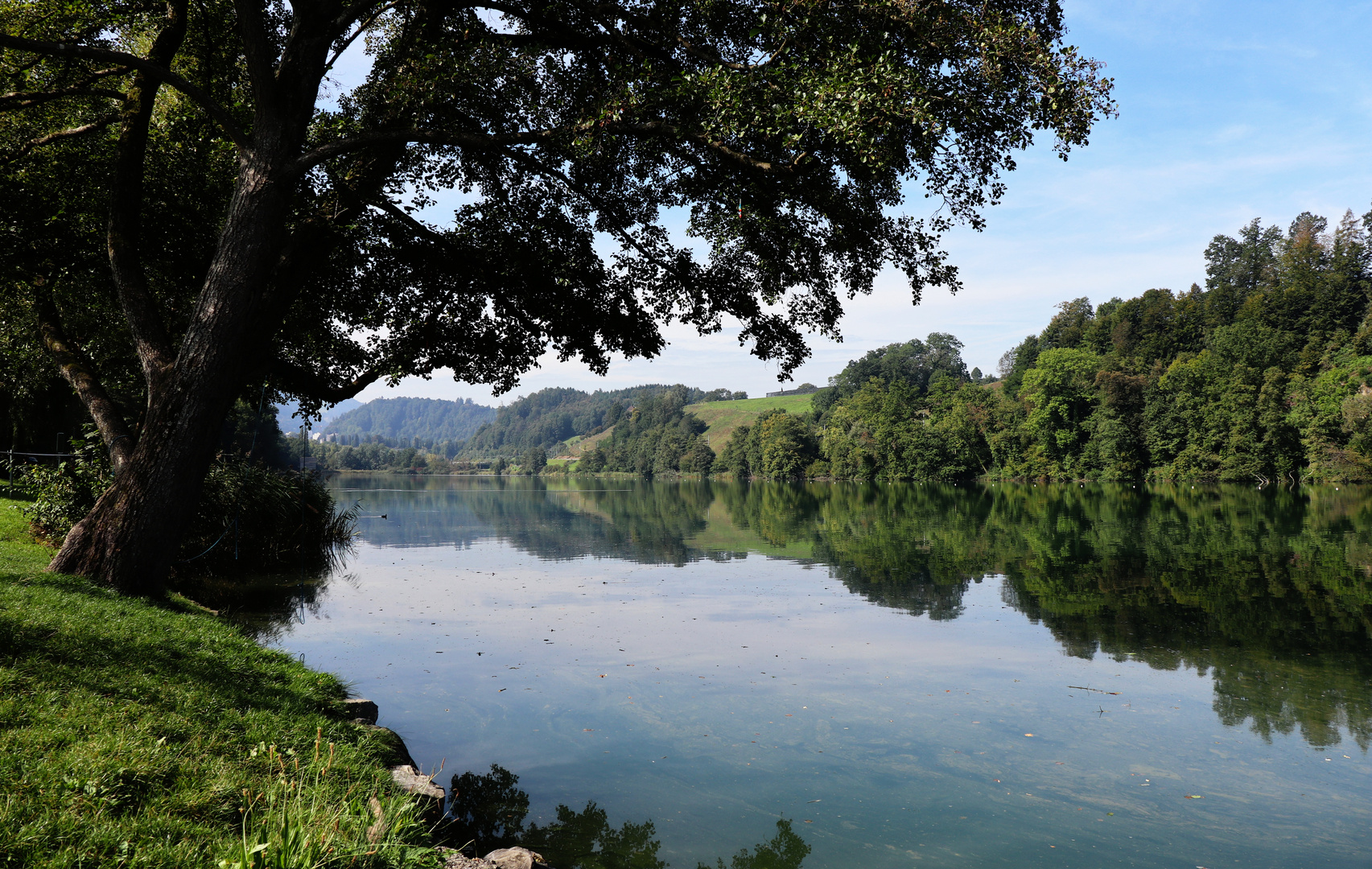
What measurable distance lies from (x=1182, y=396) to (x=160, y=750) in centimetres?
8202

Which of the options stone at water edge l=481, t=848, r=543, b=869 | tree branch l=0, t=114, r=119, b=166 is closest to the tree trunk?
tree branch l=0, t=114, r=119, b=166

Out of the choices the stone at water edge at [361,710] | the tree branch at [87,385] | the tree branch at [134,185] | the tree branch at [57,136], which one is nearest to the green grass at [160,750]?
the stone at water edge at [361,710]

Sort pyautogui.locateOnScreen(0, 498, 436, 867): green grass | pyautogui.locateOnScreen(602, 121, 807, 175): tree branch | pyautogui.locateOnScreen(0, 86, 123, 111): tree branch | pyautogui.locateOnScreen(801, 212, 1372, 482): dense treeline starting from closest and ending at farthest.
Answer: pyautogui.locateOnScreen(0, 498, 436, 867): green grass < pyautogui.locateOnScreen(602, 121, 807, 175): tree branch < pyautogui.locateOnScreen(0, 86, 123, 111): tree branch < pyautogui.locateOnScreen(801, 212, 1372, 482): dense treeline

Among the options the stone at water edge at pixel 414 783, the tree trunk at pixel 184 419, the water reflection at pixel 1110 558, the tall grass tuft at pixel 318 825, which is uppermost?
the tree trunk at pixel 184 419

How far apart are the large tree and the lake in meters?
4.36

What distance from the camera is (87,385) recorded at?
10.6 m

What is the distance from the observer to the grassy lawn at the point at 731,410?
14714 cm

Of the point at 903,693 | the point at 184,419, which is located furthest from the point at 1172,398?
the point at 184,419

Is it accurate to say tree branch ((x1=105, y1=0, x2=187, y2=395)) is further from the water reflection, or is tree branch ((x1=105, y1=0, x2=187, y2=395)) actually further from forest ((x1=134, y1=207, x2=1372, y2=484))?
forest ((x1=134, y1=207, x2=1372, y2=484))

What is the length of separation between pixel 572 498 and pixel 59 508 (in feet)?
148

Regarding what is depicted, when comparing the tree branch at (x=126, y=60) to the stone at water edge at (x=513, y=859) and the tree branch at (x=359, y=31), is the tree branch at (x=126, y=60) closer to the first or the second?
the tree branch at (x=359, y=31)

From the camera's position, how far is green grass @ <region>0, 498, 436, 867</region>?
3.52 meters

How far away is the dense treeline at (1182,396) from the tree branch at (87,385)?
2871 inches

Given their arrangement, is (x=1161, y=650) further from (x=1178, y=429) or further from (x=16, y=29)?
(x=1178, y=429)
